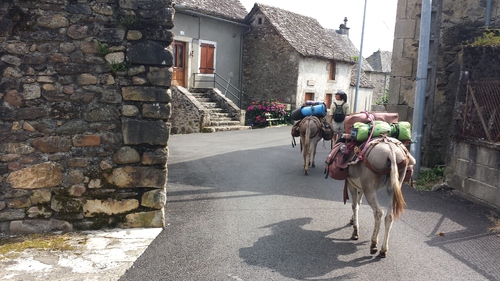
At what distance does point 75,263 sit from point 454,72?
9083 millimetres

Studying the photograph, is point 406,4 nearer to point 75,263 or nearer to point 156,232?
point 156,232

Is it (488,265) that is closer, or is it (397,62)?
(488,265)

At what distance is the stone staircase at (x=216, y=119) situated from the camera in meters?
19.3

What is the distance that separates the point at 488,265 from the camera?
17.1 feet

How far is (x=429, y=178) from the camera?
385 inches

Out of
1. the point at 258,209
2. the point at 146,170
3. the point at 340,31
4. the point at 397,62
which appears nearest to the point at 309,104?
the point at 397,62

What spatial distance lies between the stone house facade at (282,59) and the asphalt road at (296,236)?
51.6 feet

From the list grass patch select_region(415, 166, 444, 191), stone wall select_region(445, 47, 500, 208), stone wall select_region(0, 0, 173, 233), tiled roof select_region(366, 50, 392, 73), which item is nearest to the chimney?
tiled roof select_region(366, 50, 392, 73)

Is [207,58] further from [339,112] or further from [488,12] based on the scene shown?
[488,12]

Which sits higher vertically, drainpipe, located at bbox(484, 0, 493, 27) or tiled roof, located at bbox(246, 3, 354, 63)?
tiled roof, located at bbox(246, 3, 354, 63)

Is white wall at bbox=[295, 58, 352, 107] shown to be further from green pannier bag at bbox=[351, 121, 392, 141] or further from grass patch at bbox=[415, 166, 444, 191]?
green pannier bag at bbox=[351, 121, 392, 141]

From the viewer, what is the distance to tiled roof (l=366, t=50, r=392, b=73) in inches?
1748

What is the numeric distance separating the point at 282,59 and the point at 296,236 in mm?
20207

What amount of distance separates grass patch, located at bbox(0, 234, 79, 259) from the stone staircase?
13554 mm
